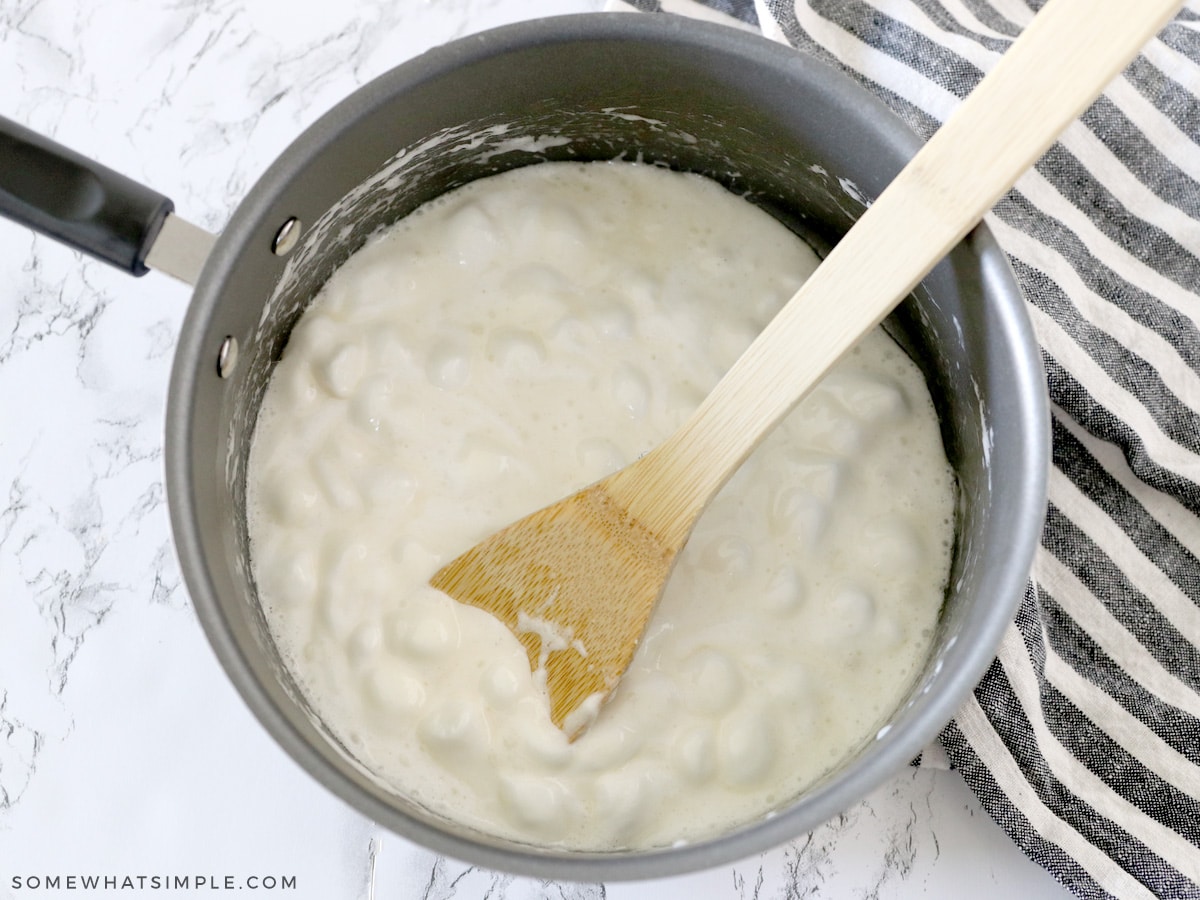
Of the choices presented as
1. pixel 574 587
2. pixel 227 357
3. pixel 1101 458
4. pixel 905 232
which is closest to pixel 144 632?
pixel 227 357

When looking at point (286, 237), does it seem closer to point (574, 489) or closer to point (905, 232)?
point (574, 489)

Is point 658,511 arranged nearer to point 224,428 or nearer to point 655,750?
point 655,750

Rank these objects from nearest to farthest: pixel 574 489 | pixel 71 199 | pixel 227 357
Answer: pixel 71 199, pixel 227 357, pixel 574 489

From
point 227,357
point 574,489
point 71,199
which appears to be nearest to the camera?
point 71,199

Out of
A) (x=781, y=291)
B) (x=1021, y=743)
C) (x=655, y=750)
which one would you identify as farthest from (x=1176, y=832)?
(x=781, y=291)

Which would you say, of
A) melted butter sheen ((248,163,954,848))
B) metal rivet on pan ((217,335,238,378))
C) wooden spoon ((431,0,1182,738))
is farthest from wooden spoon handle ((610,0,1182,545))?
metal rivet on pan ((217,335,238,378))
